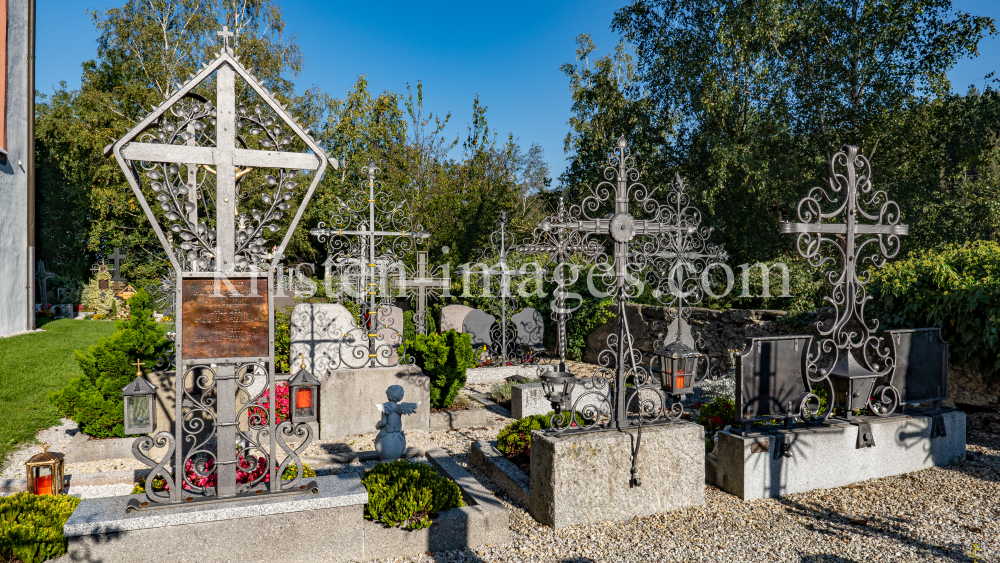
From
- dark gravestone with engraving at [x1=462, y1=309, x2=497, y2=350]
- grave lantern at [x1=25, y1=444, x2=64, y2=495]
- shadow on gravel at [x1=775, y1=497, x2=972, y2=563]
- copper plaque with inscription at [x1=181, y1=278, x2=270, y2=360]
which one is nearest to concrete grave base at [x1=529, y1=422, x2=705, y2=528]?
shadow on gravel at [x1=775, y1=497, x2=972, y2=563]

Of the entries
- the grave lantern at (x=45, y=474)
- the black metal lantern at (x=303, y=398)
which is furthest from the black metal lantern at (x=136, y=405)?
the grave lantern at (x=45, y=474)

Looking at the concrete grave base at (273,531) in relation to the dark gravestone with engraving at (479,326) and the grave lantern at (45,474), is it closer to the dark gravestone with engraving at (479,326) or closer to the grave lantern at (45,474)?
the grave lantern at (45,474)

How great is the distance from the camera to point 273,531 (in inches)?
139

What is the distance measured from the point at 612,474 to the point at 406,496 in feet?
5.18

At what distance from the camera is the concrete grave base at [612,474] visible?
414 centimetres

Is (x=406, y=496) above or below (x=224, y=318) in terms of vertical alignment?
below

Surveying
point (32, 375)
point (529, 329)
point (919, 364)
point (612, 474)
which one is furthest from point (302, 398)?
point (32, 375)

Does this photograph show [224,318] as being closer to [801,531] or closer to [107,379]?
[107,379]

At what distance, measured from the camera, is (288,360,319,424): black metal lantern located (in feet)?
13.0

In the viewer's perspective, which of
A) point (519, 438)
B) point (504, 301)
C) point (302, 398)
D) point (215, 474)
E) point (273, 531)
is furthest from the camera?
point (504, 301)

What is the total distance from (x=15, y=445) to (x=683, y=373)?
722cm

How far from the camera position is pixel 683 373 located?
15.8 ft

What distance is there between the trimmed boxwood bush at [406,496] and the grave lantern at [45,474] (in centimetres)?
241

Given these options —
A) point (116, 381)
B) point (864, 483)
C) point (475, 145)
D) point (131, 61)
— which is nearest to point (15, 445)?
point (116, 381)
